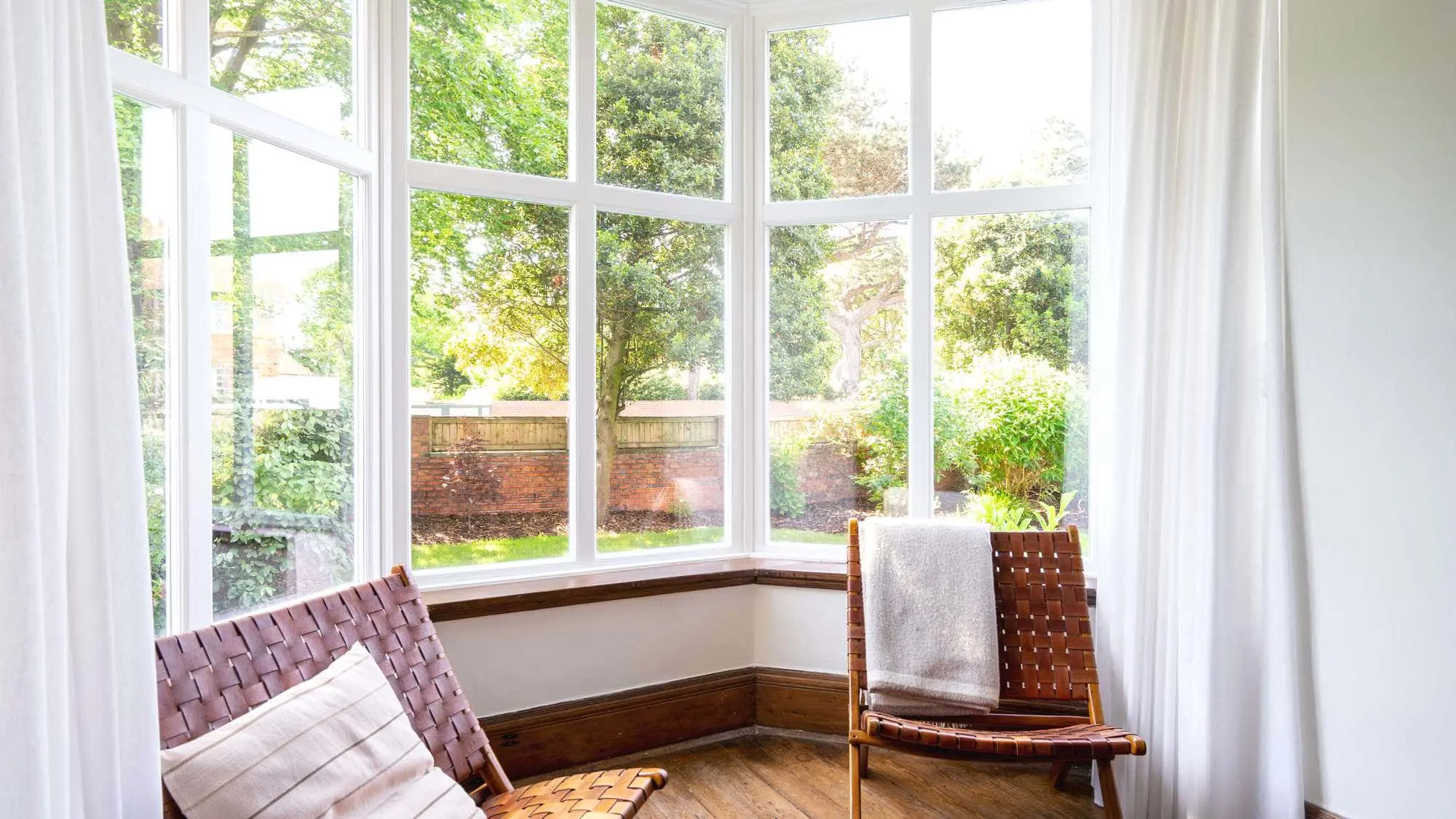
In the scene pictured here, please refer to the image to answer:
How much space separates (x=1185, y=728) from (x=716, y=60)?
2.79 meters

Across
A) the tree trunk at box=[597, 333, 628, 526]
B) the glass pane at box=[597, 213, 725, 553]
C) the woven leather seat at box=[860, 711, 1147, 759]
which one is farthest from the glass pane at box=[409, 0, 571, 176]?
the woven leather seat at box=[860, 711, 1147, 759]

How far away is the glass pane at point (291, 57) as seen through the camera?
2.10 metres

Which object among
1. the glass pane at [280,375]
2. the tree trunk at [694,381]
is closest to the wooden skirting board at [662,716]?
the glass pane at [280,375]

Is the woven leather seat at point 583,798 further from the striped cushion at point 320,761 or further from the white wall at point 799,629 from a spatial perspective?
the white wall at point 799,629

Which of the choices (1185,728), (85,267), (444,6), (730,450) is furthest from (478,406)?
(1185,728)

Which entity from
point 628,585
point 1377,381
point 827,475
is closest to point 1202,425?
point 1377,381

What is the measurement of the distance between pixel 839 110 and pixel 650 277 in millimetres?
987

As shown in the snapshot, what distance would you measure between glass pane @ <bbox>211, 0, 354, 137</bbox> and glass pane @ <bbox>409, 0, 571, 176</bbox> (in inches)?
9.8

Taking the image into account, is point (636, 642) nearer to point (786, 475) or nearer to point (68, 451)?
point (786, 475)

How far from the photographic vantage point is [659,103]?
3.21m

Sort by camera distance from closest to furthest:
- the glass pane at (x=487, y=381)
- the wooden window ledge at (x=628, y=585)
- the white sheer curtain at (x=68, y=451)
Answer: the white sheer curtain at (x=68, y=451)
the wooden window ledge at (x=628, y=585)
the glass pane at (x=487, y=381)

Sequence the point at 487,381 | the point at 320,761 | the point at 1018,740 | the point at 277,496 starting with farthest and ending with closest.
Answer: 1. the point at 487,381
2. the point at 277,496
3. the point at 1018,740
4. the point at 320,761

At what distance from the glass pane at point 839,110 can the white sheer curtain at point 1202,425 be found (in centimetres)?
82

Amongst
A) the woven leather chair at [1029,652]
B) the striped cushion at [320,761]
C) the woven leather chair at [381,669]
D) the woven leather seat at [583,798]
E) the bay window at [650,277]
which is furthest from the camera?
the bay window at [650,277]
